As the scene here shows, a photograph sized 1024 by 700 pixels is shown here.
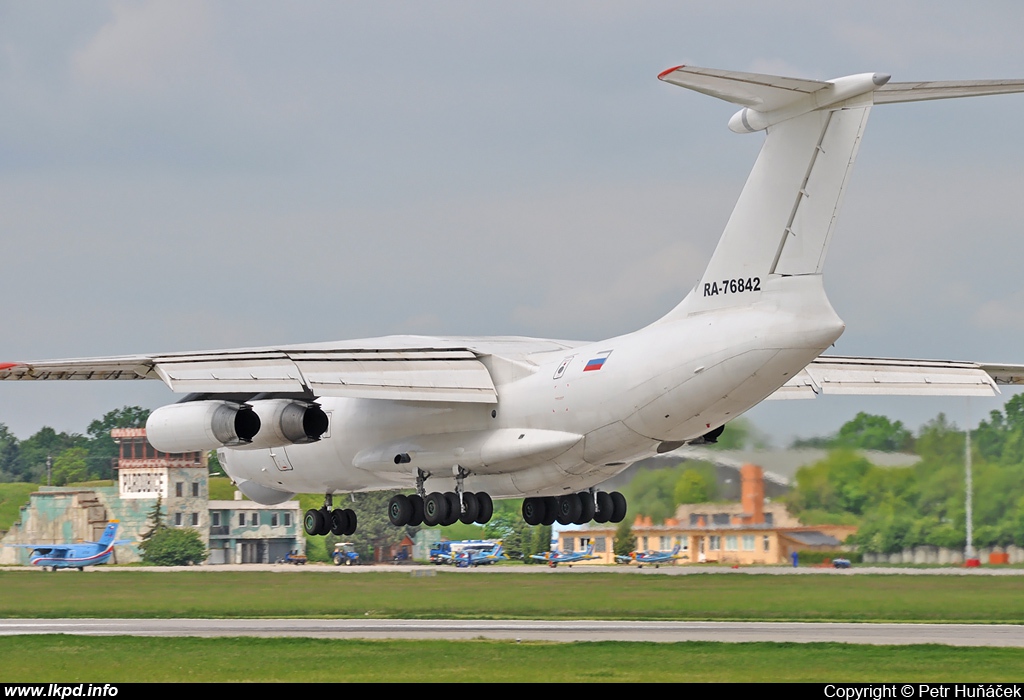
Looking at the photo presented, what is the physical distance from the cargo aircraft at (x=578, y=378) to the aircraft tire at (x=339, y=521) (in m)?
0.03

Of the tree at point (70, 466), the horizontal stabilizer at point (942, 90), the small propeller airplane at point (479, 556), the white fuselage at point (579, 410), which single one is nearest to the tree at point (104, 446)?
the tree at point (70, 466)

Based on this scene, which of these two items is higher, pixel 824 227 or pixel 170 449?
pixel 824 227

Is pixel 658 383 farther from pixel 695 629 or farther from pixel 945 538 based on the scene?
pixel 945 538

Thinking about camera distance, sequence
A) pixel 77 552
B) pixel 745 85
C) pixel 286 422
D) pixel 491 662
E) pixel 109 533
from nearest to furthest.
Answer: pixel 745 85 < pixel 491 662 < pixel 286 422 < pixel 77 552 < pixel 109 533

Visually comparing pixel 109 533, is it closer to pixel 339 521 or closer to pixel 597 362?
pixel 339 521

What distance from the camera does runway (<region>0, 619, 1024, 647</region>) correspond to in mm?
21469

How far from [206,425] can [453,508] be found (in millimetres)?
3393

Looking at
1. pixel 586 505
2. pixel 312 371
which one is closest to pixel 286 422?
pixel 312 371

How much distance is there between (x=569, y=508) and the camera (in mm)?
21078

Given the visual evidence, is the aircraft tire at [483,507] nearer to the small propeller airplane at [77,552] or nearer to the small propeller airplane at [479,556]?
the small propeller airplane at [479,556]

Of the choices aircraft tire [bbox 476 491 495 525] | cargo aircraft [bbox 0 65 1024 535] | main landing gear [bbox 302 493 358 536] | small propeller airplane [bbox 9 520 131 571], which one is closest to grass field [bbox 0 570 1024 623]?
main landing gear [bbox 302 493 358 536]
